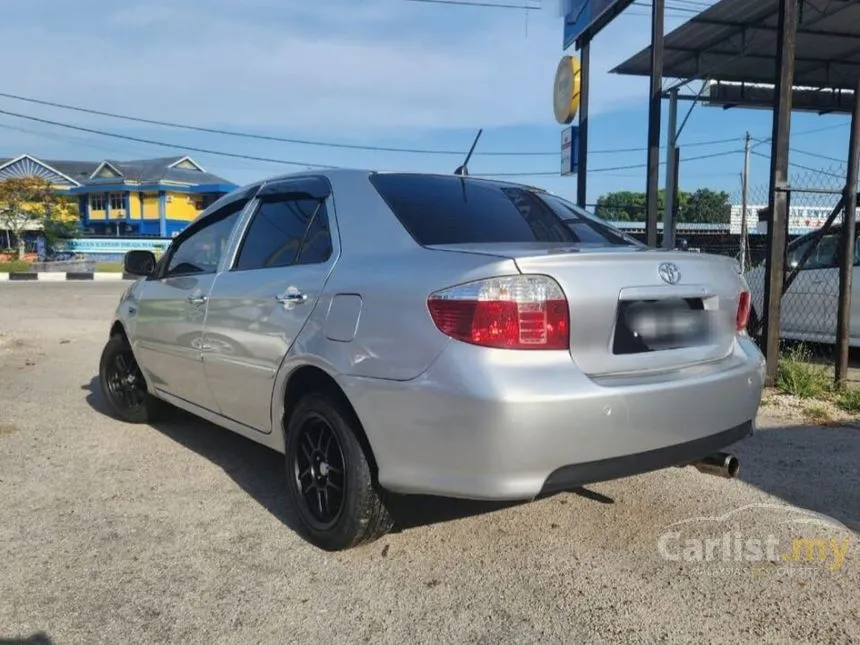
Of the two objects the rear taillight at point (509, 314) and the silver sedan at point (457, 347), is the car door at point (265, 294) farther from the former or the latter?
the rear taillight at point (509, 314)

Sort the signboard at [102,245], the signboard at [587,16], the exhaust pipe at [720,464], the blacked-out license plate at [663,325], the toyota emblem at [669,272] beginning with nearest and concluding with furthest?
the blacked-out license plate at [663,325] → the toyota emblem at [669,272] → the exhaust pipe at [720,464] → the signboard at [587,16] → the signboard at [102,245]

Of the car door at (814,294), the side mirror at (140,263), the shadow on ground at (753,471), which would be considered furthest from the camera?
the car door at (814,294)

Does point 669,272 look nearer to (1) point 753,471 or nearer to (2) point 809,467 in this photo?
(1) point 753,471

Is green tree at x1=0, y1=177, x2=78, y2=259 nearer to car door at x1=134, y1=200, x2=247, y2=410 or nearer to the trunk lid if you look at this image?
car door at x1=134, y1=200, x2=247, y2=410

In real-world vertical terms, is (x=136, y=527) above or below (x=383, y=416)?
below

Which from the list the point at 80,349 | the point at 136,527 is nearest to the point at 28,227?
the point at 80,349

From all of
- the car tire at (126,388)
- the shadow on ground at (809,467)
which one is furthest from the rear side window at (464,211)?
the car tire at (126,388)

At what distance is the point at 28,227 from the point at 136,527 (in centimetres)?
4435

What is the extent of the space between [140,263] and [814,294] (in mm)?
7325

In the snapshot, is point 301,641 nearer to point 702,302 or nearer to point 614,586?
point 614,586

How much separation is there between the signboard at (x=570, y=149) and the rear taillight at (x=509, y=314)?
8.36 metres

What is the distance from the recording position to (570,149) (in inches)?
417

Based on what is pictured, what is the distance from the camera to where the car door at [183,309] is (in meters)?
4.24

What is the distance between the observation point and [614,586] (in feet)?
9.39
